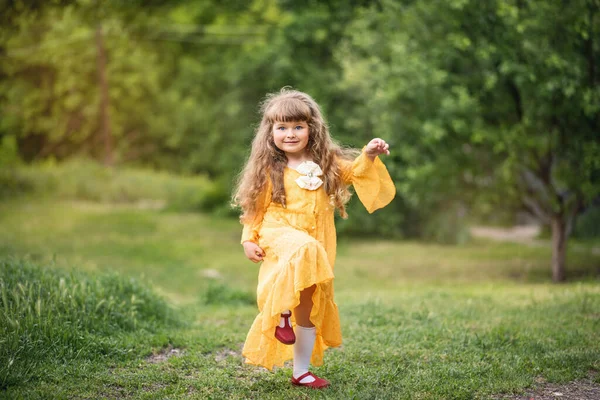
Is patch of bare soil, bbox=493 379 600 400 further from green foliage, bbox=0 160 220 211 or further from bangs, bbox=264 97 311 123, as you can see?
green foliage, bbox=0 160 220 211

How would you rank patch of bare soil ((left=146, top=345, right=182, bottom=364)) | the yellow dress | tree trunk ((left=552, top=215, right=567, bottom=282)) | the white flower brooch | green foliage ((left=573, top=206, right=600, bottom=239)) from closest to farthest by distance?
1. the yellow dress
2. the white flower brooch
3. patch of bare soil ((left=146, top=345, right=182, bottom=364))
4. tree trunk ((left=552, top=215, right=567, bottom=282))
5. green foliage ((left=573, top=206, right=600, bottom=239))

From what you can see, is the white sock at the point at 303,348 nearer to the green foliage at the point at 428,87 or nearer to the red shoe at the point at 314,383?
the red shoe at the point at 314,383

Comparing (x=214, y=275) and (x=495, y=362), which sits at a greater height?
(x=495, y=362)

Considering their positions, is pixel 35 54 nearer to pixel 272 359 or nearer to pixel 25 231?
pixel 25 231

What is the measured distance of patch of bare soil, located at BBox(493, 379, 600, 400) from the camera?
376 centimetres

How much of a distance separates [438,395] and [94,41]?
24881mm

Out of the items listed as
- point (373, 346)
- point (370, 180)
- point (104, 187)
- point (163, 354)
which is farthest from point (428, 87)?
point (104, 187)

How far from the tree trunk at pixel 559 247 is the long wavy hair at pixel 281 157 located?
6.58 meters

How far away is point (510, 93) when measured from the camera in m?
9.57

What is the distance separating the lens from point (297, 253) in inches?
145

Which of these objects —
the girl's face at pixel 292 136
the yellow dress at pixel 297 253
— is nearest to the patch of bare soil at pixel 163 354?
the yellow dress at pixel 297 253

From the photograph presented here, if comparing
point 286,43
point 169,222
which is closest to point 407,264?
point 286,43

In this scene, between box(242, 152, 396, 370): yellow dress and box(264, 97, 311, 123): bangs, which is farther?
box(264, 97, 311, 123): bangs

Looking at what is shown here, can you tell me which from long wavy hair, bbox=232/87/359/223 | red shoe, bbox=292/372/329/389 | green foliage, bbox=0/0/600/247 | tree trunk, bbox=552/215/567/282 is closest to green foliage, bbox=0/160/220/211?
green foliage, bbox=0/0/600/247
